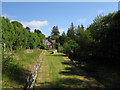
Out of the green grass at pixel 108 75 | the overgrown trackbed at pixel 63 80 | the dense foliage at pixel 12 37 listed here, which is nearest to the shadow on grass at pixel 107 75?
the green grass at pixel 108 75

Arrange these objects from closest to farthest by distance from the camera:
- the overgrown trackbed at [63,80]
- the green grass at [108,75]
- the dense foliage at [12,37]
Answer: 1. the green grass at [108,75]
2. the overgrown trackbed at [63,80]
3. the dense foliage at [12,37]

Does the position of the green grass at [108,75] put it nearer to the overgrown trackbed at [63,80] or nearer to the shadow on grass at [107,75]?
the shadow on grass at [107,75]

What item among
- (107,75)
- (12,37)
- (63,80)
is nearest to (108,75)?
(107,75)

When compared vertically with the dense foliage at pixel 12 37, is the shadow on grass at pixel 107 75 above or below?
below

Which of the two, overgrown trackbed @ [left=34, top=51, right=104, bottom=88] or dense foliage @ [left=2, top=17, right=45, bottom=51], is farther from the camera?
dense foliage @ [left=2, top=17, right=45, bottom=51]

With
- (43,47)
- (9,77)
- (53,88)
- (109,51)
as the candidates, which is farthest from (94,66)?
(43,47)

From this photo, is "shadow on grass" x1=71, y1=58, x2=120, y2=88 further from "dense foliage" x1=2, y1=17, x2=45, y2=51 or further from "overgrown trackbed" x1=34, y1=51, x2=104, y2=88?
"dense foliage" x1=2, y1=17, x2=45, y2=51

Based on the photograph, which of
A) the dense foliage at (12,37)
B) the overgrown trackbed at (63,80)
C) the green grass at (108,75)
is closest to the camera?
the green grass at (108,75)

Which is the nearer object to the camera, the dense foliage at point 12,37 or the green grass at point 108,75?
the green grass at point 108,75

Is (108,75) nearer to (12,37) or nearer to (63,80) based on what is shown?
(63,80)

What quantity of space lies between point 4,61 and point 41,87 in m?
3.65

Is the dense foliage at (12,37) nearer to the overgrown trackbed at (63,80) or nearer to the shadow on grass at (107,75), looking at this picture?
the overgrown trackbed at (63,80)

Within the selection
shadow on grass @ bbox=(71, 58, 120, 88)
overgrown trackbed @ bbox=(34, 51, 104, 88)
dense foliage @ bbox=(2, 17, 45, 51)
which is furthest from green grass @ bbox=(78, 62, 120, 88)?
dense foliage @ bbox=(2, 17, 45, 51)

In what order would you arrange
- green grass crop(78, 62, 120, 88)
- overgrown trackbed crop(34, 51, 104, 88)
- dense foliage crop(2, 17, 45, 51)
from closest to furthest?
green grass crop(78, 62, 120, 88) < overgrown trackbed crop(34, 51, 104, 88) < dense foliage crop(2, 17, 45, 51)
